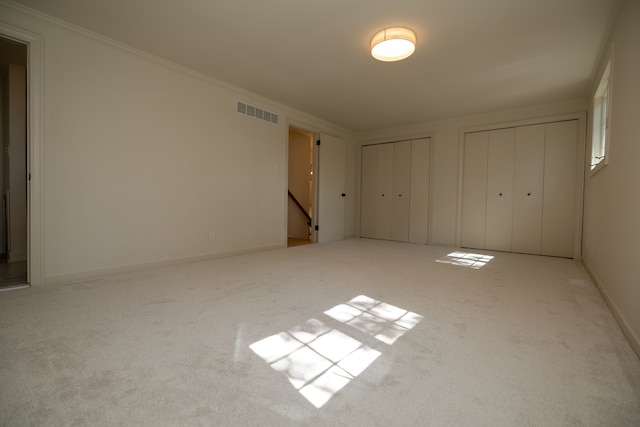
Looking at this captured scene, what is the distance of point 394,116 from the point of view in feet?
18.1

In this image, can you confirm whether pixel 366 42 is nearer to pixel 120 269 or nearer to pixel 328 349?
pixel 328 349

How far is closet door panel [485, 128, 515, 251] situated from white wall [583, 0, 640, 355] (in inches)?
91.7

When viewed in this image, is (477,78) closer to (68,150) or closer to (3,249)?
→ (68,150)

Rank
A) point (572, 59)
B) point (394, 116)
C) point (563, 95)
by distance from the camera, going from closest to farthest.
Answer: point (572, 59) < point (563, 95) < point (394, 116)

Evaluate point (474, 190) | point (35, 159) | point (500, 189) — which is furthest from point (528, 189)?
point (35, 159)

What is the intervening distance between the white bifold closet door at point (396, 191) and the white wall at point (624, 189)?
3.27m

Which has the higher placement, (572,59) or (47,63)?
(572,59)

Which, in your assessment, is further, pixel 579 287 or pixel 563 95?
pixel 563 95

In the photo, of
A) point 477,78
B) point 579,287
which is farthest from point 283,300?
point 477,78

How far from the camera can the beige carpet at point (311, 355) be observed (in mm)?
1115

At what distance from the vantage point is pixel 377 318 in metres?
2.05

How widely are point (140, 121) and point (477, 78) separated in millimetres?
4177

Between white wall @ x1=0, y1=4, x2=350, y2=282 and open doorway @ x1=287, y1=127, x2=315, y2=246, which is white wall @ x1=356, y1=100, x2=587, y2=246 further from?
→ white wall @ x1=0, y1=4, x2=350, y2=282

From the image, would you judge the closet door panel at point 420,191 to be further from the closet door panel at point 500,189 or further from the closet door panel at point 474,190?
the closet door panel at point 500,189
